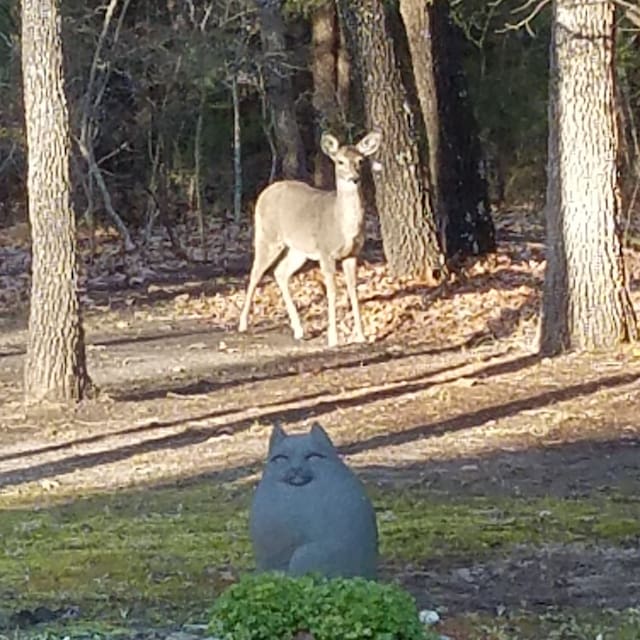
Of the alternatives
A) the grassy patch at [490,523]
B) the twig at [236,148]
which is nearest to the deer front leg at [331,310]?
the grassy patch at [490,523]

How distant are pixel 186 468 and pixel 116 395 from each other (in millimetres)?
3179

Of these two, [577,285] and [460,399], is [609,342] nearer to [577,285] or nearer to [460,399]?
[577,285]

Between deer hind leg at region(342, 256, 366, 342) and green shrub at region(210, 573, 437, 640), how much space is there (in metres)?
11.4

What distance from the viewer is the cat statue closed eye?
6.05 metres

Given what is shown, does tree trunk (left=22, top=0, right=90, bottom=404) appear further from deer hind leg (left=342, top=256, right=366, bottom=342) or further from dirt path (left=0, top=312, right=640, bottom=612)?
deer hind leg (left=342, top=256, right=366, bottom=342)

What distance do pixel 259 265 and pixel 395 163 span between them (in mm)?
2600

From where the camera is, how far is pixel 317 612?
510 centimetres

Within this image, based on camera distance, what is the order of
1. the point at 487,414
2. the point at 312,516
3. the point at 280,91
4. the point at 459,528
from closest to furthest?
the point at 312,516 < the point at 459,528 < the point at 487,414 < the point at 280,91

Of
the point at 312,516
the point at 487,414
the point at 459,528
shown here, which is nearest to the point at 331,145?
the point at 487,414

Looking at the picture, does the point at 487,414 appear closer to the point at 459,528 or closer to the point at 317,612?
the point at 459,528

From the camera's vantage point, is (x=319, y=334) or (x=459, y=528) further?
(x=319, y=334)

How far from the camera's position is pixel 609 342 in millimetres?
14086

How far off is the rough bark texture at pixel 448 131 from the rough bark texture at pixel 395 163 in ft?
2.68

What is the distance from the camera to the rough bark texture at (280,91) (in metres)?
26.2
